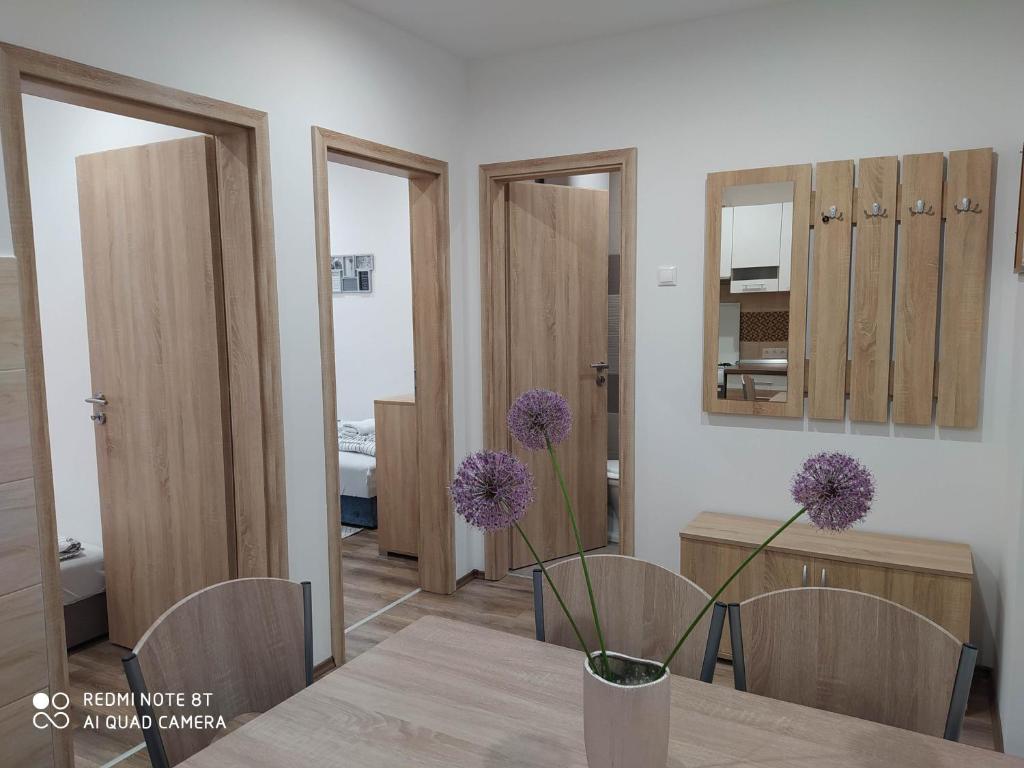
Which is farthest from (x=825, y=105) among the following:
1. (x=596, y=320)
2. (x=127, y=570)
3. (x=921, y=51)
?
(x=127, y=570)

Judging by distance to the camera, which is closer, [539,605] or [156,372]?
[539,605]

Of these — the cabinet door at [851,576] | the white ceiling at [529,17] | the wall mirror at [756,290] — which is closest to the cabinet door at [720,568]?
the cabinet door at [851,576]

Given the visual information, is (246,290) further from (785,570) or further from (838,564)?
(838,564)

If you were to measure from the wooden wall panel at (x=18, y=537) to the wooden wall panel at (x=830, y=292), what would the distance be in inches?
110

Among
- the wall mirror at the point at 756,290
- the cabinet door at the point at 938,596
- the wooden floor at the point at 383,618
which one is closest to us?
the wooden floor at the point at 383,618

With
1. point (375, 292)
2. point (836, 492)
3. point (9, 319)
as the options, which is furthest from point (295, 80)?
point (375, 292)

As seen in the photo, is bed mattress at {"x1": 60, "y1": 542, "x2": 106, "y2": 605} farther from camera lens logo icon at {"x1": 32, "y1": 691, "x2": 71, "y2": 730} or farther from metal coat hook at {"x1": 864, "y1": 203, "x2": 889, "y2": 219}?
metal coat hook at {"x1": 864, "y1": 203, "x2": 889, "y2": 219}

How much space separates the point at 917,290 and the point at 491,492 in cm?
248

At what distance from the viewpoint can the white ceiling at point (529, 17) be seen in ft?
9.78

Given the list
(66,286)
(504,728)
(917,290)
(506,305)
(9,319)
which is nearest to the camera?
(504,728)

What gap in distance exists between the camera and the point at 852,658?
145 centimetres

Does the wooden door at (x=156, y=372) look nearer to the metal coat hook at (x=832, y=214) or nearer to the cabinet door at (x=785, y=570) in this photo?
the cabinet door at (x=785, y=570)

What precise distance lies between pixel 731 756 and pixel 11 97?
86.4 inches

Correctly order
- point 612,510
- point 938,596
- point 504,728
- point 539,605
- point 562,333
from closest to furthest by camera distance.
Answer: point 504,728, point 539,605, point 938,596, point 562,333, point 612,510
